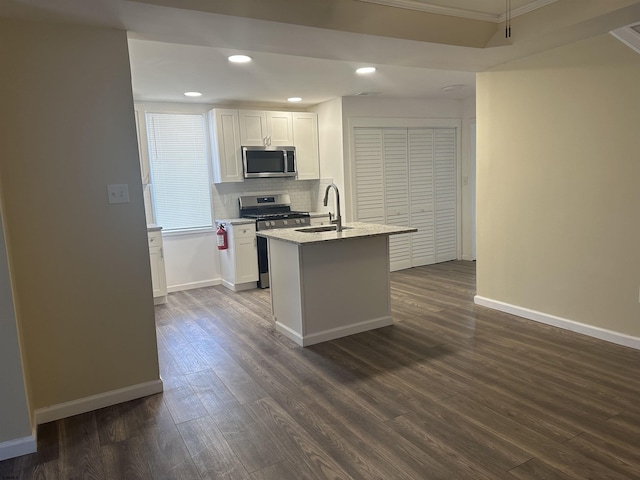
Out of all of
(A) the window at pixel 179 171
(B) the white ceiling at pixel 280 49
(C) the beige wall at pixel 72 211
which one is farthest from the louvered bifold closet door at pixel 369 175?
(C) the beige wall at pixel 72 211

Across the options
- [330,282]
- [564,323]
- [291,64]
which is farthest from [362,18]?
[564,323]

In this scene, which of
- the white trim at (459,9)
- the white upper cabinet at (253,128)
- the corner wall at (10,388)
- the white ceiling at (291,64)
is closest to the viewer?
the corner wall at (10,388)

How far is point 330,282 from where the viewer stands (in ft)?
11.7

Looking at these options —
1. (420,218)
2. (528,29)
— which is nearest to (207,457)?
(528,29)

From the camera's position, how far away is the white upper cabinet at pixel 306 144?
19.4ft

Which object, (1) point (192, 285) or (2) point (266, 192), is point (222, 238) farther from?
(2) point (266, 192)

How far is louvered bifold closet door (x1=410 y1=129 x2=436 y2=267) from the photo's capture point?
20.2 feet

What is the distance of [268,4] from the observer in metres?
2.44

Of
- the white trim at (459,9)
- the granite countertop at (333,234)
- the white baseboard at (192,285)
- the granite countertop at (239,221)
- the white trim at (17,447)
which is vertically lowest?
the white trim at (17,447)

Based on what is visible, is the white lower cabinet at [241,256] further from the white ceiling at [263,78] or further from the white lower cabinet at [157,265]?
the white ceiling at [263,78]

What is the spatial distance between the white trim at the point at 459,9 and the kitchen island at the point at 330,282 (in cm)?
161

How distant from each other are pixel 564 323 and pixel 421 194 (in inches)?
121

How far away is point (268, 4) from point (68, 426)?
103 inches

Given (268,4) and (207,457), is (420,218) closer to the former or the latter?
(268,4)
